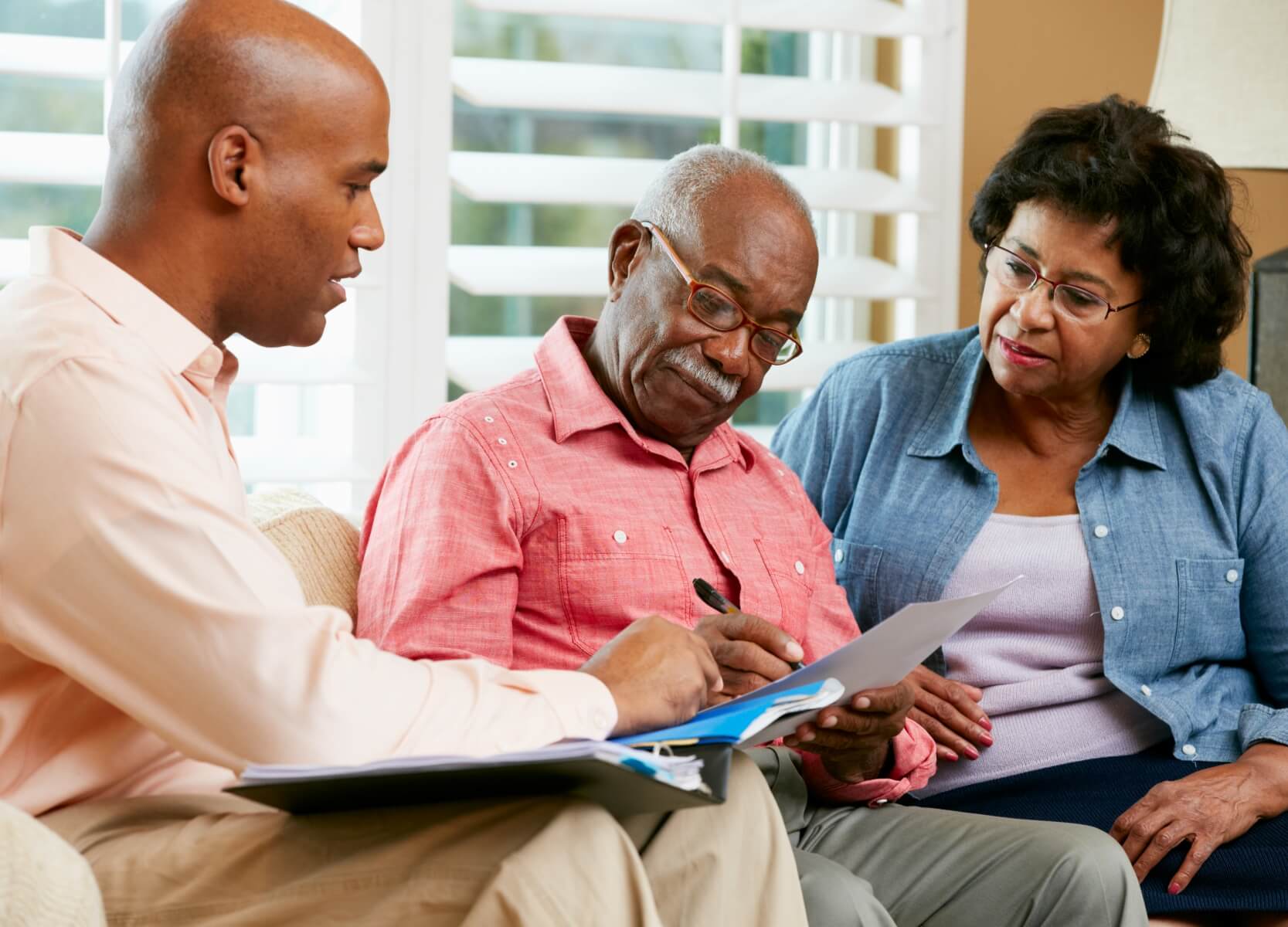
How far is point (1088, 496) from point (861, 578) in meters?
0.33

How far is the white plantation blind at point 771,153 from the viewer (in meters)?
2.37

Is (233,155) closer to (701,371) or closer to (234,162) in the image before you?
(234,162)

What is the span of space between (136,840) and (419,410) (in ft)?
4.13

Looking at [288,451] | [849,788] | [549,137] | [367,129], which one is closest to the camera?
[367,129]

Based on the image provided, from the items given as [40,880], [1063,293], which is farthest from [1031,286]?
[40,880]

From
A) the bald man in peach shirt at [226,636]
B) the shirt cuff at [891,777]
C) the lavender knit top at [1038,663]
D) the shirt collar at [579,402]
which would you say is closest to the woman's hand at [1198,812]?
the lavender knit top at [1038,663]

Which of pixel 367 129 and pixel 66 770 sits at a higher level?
pixel 367 129

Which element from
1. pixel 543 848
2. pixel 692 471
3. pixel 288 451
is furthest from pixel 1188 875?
pixel 288 451

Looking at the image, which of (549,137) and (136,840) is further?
(549,137)

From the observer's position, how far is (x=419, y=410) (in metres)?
2.36

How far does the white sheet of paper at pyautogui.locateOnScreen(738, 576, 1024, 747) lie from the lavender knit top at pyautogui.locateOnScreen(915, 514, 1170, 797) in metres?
0.59

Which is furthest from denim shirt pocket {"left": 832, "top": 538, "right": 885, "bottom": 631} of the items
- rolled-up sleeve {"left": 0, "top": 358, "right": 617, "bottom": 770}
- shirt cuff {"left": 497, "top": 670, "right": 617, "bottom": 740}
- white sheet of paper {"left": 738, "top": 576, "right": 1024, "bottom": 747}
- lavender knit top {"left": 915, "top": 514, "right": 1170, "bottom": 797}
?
rolled-up sleeve {"left": 0, "top": 358, "right": 617, "bottom": 770}

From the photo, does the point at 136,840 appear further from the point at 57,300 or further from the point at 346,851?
the point at 57,300

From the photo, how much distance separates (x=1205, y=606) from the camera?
202 cm
